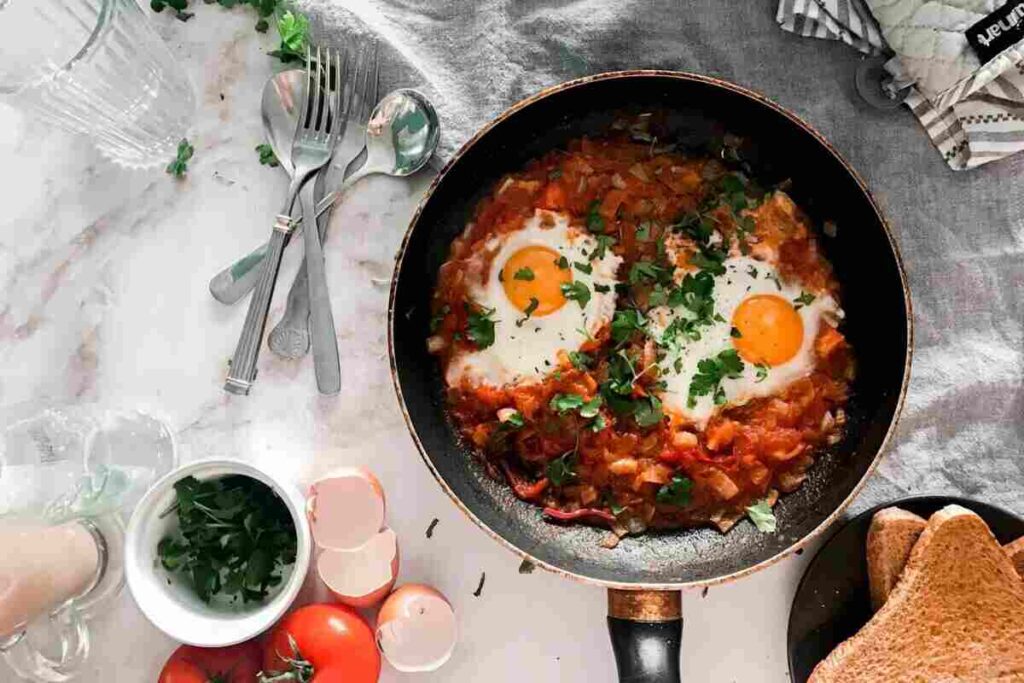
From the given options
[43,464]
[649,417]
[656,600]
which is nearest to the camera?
[656,600]

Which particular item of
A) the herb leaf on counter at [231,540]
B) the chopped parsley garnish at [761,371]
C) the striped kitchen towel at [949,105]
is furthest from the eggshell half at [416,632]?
the striped kitchen towel at [949,105]

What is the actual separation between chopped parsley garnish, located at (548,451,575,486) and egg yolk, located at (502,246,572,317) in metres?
0.40

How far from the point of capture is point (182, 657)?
281 centimetres

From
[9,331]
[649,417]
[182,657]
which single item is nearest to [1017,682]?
[649,417]

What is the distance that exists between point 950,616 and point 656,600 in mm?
868

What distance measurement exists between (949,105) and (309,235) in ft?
5.84

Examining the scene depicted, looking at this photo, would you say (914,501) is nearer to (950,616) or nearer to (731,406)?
(950,616)

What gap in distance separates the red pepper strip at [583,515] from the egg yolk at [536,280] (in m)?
0.54

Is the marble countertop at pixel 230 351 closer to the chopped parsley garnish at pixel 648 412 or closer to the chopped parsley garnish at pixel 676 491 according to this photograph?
the chopped parsley garnish at pixel 676 491

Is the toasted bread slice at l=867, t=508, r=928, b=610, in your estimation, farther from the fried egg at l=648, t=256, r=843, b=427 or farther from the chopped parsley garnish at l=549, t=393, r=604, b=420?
the chopped parsley garnish at l=549, t=393, r=604, b=420

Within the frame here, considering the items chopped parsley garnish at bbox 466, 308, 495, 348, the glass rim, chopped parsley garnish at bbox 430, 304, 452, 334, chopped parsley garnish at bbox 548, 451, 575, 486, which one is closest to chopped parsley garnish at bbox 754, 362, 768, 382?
→ chopped parsley garnish at bbox 548, 451, 575, 486

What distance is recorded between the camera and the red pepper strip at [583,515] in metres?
2.76

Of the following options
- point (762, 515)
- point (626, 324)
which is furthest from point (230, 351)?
point (762, 515)

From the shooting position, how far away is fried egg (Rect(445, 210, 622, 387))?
106 inches
